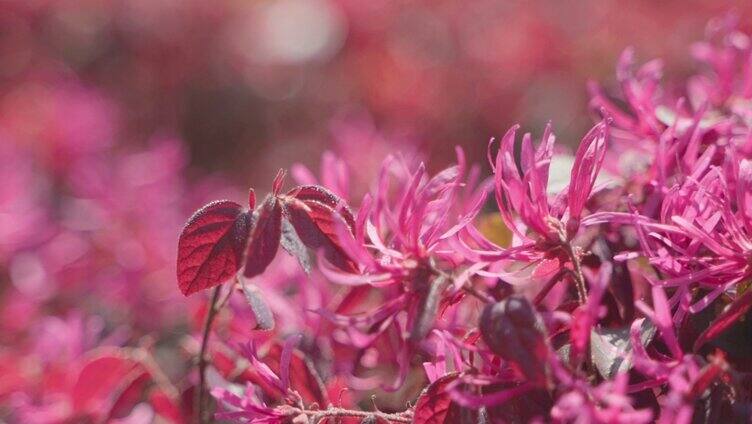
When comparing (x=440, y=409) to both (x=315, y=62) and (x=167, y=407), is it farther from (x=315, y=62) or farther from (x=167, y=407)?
(x=315, y=62)

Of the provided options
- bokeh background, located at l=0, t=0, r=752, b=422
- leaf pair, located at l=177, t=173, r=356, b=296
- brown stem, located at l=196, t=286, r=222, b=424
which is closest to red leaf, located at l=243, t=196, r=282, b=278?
leaf pair, located at l=177, t=173, r=356, b=296

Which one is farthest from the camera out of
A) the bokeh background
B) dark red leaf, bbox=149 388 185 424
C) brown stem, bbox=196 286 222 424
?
the bokeh background

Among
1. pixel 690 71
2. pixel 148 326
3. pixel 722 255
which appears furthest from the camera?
pixel 690 71

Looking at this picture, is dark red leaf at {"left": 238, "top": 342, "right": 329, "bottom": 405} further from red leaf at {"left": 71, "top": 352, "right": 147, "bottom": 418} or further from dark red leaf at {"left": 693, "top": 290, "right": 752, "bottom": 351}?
dark red leaf at {"left": 693, "top": 290, "right": 752, "bottom": 351}

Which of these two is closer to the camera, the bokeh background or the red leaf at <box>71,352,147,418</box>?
the red leaf at <box>71,352,147,418</box>

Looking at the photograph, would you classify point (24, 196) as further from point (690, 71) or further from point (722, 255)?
point (690, 71)

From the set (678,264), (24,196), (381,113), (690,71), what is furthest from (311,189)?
(690,71)
